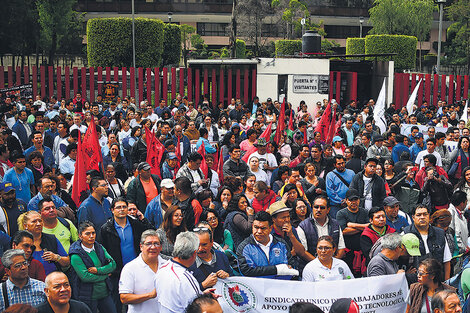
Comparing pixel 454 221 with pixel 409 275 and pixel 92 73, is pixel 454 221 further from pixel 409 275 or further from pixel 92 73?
pixel 92 73

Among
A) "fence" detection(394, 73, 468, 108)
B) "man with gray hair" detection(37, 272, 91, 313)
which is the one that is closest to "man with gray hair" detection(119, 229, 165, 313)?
"man with gray hair" detection(37, 272, 91, 313)

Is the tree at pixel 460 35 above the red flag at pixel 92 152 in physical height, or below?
above

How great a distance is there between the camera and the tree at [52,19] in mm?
39562

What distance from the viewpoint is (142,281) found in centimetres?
560

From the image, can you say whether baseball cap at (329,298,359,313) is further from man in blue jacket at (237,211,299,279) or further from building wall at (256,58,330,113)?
building wall at (256,58,330,113)

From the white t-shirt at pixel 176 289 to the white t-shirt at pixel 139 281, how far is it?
0.60 metres

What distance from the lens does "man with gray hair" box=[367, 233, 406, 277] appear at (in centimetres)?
619

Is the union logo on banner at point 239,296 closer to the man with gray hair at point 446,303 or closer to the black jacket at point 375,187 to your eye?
the man with gray hair at point 446,303

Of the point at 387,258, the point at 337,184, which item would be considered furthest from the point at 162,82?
the point at 387,258

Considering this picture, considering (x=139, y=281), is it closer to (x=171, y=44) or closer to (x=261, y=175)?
(x=261, y=175)

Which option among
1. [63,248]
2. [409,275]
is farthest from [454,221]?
[63,248]

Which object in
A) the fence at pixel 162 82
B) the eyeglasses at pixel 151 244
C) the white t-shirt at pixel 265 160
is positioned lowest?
the white t-shirt at pixel 265 160

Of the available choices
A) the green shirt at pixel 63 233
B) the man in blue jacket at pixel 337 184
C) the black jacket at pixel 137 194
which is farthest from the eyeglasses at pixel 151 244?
the man in blue jacket at pixel 337 184

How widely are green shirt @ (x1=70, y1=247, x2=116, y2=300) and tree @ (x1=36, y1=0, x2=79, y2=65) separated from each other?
118 feet
